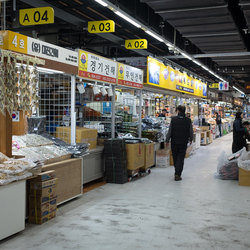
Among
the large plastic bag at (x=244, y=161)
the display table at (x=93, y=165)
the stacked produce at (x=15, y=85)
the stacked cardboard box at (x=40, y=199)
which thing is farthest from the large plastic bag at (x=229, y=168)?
the stacked produce at (x=15, y=85)

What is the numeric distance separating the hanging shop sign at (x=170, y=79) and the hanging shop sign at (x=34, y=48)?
4037 mm

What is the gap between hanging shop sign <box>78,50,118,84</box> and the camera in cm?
599

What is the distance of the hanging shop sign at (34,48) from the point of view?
14.1 ft

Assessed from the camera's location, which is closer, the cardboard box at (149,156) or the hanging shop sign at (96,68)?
the hanging shop sign at (96,68)

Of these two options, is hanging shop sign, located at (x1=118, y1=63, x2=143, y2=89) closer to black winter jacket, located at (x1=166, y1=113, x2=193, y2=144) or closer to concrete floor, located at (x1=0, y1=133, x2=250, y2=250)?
black winter jacket, located at (x1=166, y1=113, x2=193, y2=144)

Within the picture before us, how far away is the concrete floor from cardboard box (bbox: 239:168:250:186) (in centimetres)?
15

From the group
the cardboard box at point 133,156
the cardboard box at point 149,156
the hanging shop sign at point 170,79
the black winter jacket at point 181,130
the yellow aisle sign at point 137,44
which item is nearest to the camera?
the cardboard box at point 133,156

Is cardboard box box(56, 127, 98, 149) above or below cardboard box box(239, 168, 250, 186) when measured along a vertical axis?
above

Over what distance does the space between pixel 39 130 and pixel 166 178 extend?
3235 mm

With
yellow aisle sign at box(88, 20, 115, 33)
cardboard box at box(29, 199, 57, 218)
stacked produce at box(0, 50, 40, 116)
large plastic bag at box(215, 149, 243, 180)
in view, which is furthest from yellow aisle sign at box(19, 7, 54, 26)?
large plastic bag at box(215, 149, 243, 180)

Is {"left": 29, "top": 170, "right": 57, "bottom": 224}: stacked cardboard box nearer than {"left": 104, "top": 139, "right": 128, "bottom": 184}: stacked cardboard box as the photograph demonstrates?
Yes

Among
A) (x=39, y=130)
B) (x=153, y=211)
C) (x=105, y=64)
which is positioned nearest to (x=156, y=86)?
(x=105, y=64)

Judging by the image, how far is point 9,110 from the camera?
404 centimetres

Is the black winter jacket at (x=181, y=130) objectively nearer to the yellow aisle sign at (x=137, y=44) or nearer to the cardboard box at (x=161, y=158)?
the cardboard box at (x=161, y=158)
